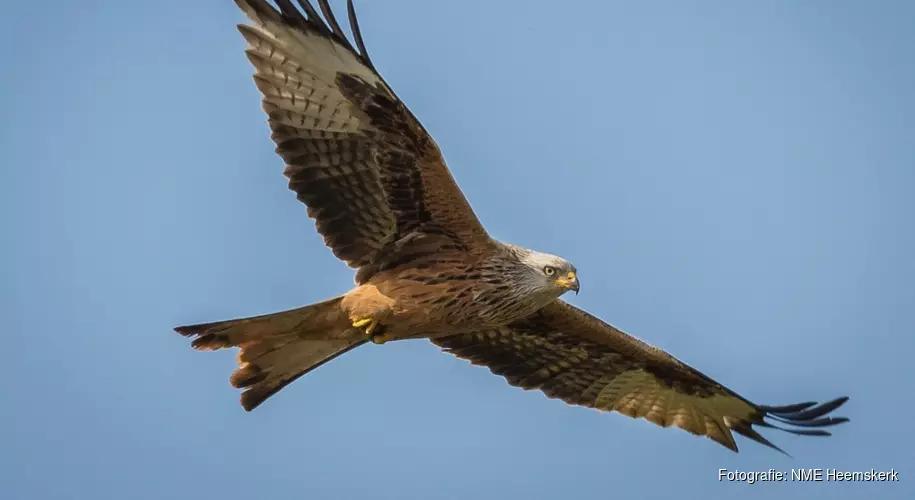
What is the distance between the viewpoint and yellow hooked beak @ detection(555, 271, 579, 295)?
865cm

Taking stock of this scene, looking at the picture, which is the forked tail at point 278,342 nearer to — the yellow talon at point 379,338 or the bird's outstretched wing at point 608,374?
the yellow talon at point 379,338

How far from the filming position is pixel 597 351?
10133mm

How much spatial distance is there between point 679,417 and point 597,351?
37.2 inches

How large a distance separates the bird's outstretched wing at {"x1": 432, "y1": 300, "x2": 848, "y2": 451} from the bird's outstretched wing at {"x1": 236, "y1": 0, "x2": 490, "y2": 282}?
145 cm

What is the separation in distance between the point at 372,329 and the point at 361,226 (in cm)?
75

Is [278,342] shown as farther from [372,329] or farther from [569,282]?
[569,282]

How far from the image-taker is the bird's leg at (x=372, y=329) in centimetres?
872

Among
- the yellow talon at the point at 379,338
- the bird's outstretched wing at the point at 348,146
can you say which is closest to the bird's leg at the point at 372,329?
the yellow talon at the point at 379,338

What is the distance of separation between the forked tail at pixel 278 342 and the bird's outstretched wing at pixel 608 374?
138 cm

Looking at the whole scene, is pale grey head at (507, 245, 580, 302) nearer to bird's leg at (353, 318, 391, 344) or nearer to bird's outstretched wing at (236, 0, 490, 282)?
bird's outstretched wing at (236, 0, 490, 282)

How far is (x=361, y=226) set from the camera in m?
8.88

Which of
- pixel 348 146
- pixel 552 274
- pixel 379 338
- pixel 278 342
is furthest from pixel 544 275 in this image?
pixel 278 342

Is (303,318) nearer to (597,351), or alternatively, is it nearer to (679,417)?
(597,351)

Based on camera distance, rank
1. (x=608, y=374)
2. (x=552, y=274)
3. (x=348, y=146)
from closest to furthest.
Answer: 1. (x=348, y=146)
2. (x=552, y=274)
3. (x=608, y=374)
